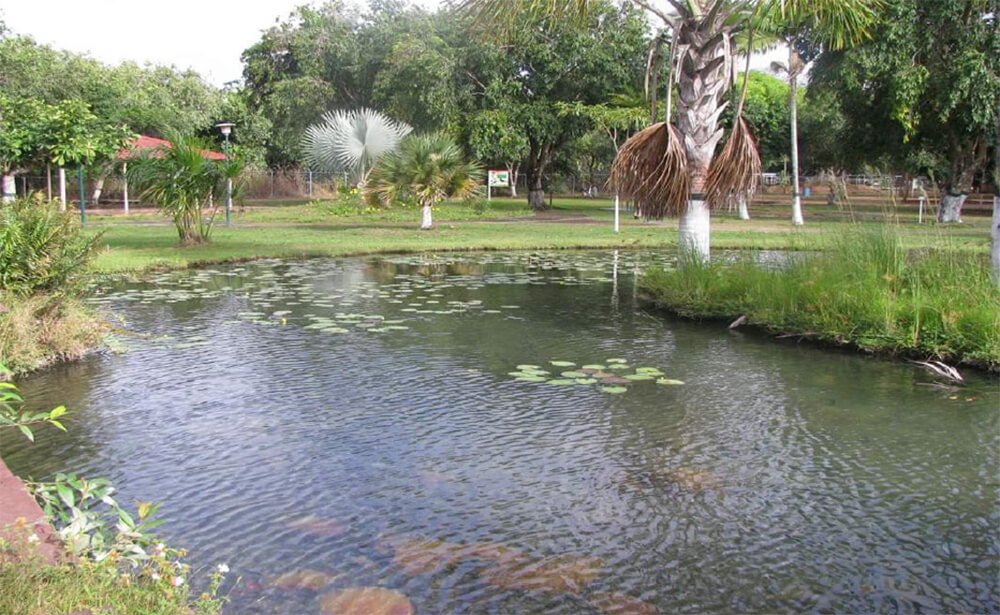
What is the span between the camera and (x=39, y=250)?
7.95 m

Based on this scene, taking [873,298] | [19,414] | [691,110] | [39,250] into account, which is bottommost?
[19,414]

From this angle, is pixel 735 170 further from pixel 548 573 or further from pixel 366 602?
pixel 366 602

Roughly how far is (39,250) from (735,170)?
A: 749cm

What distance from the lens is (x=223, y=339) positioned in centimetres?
907

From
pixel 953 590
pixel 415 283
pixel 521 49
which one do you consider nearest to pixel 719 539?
pixel 953 590

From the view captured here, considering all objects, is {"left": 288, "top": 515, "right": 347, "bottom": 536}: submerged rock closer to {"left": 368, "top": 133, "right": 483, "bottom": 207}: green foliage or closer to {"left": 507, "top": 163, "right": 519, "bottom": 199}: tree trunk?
{"left": 368, "top": 133, "right": 483, "bottom": 207}: green foliage

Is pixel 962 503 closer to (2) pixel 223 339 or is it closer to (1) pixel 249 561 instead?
(1) pixel 249 561

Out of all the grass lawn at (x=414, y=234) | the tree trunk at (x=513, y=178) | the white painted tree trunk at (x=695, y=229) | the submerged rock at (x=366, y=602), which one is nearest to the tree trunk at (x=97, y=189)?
the grass lawn at (x=414, y=234)

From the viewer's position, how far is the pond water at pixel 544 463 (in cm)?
386

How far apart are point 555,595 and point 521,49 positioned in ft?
102

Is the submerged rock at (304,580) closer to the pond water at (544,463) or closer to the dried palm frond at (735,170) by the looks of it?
the pond water at (544,463)

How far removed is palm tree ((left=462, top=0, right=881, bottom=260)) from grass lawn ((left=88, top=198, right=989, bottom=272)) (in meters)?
1.35

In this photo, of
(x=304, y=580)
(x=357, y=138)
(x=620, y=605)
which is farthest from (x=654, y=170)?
(x=357, y=138)

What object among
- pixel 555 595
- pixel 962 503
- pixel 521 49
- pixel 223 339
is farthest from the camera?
pixel 521 49
